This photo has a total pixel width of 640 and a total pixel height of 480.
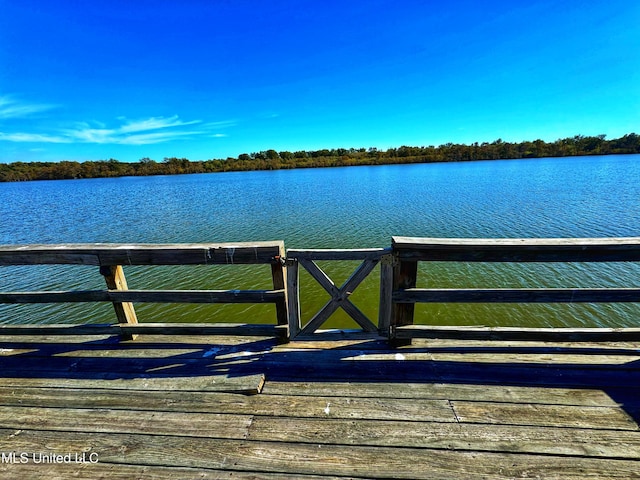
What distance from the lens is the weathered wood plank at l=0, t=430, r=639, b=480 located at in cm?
182

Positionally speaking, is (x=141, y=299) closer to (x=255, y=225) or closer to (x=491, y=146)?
(x=255, y=225)

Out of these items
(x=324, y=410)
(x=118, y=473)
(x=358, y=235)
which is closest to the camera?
(x=118, y=473)

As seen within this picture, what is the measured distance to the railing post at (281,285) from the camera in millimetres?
2931

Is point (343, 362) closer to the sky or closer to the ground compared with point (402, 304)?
closer to the ground

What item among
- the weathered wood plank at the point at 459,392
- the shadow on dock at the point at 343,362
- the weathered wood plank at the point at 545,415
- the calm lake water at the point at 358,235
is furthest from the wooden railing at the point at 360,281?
the calm lake water at the point at 358,235

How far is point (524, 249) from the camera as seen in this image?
259 cm

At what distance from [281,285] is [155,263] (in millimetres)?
1331

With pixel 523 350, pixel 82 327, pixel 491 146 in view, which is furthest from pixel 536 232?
pixel 491 146

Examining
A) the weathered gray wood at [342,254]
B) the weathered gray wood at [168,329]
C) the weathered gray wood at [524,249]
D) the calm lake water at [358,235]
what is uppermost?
the weathered gray wood at [524,249]

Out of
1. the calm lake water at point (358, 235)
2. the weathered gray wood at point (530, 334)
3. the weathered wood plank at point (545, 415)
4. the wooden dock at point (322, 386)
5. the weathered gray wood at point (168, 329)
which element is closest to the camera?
the wooden dock at point (322, 386)

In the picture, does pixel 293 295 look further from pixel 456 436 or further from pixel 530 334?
pixel 530 334

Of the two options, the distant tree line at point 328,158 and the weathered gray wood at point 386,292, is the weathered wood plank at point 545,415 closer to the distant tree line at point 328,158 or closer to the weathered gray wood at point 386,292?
the weathered gray wood at point 386,292

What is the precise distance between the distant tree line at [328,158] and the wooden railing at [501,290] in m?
96.8

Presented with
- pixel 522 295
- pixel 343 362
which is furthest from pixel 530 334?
pixel 343 362
